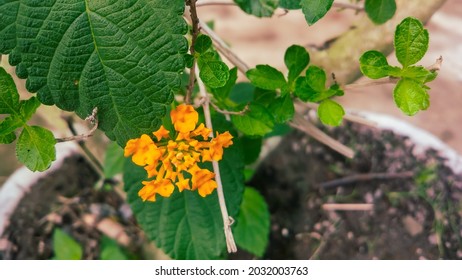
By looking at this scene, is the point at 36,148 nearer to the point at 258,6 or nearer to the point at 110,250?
the point at 258,6

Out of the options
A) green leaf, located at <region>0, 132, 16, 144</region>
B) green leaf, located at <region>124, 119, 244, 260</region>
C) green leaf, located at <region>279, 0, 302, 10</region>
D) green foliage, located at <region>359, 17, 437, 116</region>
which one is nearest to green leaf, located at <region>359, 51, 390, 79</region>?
green foliage, located at <region>359, 17, 437, 116</region>

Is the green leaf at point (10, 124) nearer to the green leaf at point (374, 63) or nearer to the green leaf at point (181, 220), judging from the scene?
the green leaf at point (181, 220)

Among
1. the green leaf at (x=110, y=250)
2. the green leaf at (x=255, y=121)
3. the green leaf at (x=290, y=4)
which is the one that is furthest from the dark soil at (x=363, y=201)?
the green leaf at (x=290, y=4)

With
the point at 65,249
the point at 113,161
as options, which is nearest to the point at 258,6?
the point at 113,161

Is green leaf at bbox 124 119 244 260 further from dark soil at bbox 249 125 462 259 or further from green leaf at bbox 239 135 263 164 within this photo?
dark soil at bbox 249 125 462 259

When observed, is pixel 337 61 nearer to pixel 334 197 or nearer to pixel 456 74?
pixel 334 197
